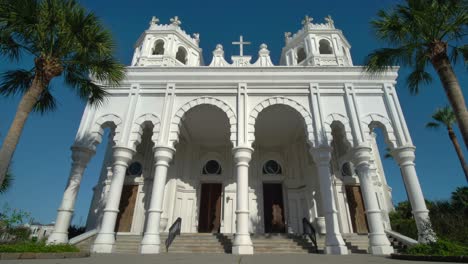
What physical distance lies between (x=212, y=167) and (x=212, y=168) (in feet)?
0.23

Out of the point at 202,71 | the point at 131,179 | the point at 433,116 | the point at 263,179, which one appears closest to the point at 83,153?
the point at 131,179

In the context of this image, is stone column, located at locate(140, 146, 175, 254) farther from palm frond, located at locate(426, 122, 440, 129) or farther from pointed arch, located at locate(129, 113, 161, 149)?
palm frond, located at locate(426, 122, 440, 129)

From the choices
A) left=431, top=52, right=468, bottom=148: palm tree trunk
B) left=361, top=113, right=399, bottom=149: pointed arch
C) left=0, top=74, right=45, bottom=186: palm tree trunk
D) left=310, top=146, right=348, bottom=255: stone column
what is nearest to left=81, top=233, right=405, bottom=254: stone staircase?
left=310, top=146, right=348, bottom=255: stone column

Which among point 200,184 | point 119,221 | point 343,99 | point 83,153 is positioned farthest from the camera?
point 200,184

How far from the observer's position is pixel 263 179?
15320 mm

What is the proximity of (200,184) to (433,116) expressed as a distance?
18924mm

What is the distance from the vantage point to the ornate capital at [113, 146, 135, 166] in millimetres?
10398

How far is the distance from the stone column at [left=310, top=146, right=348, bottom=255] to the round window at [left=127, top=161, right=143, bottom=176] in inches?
395

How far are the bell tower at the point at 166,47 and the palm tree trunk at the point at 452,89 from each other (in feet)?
39.5

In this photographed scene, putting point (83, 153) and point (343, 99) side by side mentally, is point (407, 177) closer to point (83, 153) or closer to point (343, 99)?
point (343, 99)

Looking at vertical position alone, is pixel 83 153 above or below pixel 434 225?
above

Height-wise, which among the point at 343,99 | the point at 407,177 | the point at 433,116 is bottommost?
the point at 407,177

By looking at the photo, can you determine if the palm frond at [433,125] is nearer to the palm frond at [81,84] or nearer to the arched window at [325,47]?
the arched window at [325,47]

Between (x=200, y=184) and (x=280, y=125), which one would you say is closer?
(x=280, y=125)
